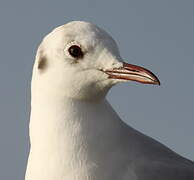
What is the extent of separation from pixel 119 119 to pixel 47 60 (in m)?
1.09

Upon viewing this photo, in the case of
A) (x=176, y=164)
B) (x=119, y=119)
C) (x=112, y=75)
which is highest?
(x=112, y=75)

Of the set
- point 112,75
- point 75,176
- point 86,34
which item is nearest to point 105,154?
point 75,176

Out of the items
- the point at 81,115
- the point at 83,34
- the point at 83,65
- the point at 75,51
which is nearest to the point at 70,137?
the point at 81,115

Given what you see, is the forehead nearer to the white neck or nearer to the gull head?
the gull head

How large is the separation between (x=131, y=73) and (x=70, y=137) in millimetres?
979

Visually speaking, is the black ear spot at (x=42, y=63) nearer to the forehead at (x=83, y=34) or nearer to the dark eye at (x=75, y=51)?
the forehead at (x=83, y=34)

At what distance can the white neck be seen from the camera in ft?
19.4

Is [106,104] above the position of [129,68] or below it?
below

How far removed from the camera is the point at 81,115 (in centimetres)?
603

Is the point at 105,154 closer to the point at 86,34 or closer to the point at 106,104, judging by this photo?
the point at 106,104

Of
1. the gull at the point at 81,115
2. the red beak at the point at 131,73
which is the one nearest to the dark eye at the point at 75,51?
the gull at the point at 81,115

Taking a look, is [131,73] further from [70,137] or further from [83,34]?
[70,137]

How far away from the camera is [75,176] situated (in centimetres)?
586

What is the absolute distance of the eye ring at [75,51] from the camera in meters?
5.77
